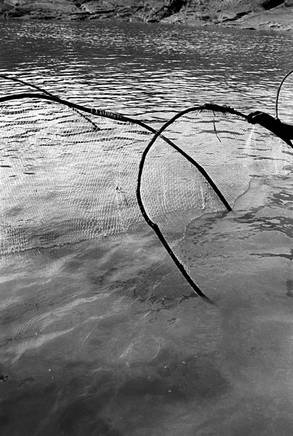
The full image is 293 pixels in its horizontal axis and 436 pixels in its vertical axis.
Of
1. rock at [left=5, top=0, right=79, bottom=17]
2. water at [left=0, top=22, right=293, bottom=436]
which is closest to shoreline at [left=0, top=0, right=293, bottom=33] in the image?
rock at [left=5, top=0, right=79, bottom=17]

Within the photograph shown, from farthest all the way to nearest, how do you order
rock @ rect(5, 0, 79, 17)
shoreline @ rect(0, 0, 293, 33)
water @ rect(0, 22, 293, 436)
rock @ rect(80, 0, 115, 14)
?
rock @ rect(80, 0, 115, 14) → rock @ rect(5, 0, 79, 17) → shoreline @ rect(0, 0, 293, 33) → water @ rect(0, 22, 293, 436)

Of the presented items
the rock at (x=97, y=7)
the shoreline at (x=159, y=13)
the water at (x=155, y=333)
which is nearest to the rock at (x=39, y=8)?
the shoreline at (x=159, y=13)

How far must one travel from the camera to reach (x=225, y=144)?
484 inches

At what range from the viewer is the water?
3.97 meters

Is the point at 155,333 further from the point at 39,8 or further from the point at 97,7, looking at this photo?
the point at 97,7

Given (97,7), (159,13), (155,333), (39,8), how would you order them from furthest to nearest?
(97,7) → (39,8) → (159,13) → (155,333)

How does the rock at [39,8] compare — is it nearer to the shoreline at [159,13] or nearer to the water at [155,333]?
the shoreline at [159,13]

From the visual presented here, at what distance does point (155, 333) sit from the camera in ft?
16.6

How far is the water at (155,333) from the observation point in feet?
13.0

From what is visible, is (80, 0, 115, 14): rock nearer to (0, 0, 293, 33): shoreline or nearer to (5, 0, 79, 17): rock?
(0, 0, 293, 33): shoreline

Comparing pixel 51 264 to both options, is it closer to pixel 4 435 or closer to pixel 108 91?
pixel 4 435

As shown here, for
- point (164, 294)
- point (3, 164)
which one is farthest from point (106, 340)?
point (3, 164)

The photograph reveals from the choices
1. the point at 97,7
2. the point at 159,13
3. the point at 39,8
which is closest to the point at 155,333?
the point at 159,13

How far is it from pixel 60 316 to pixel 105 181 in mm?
4321
